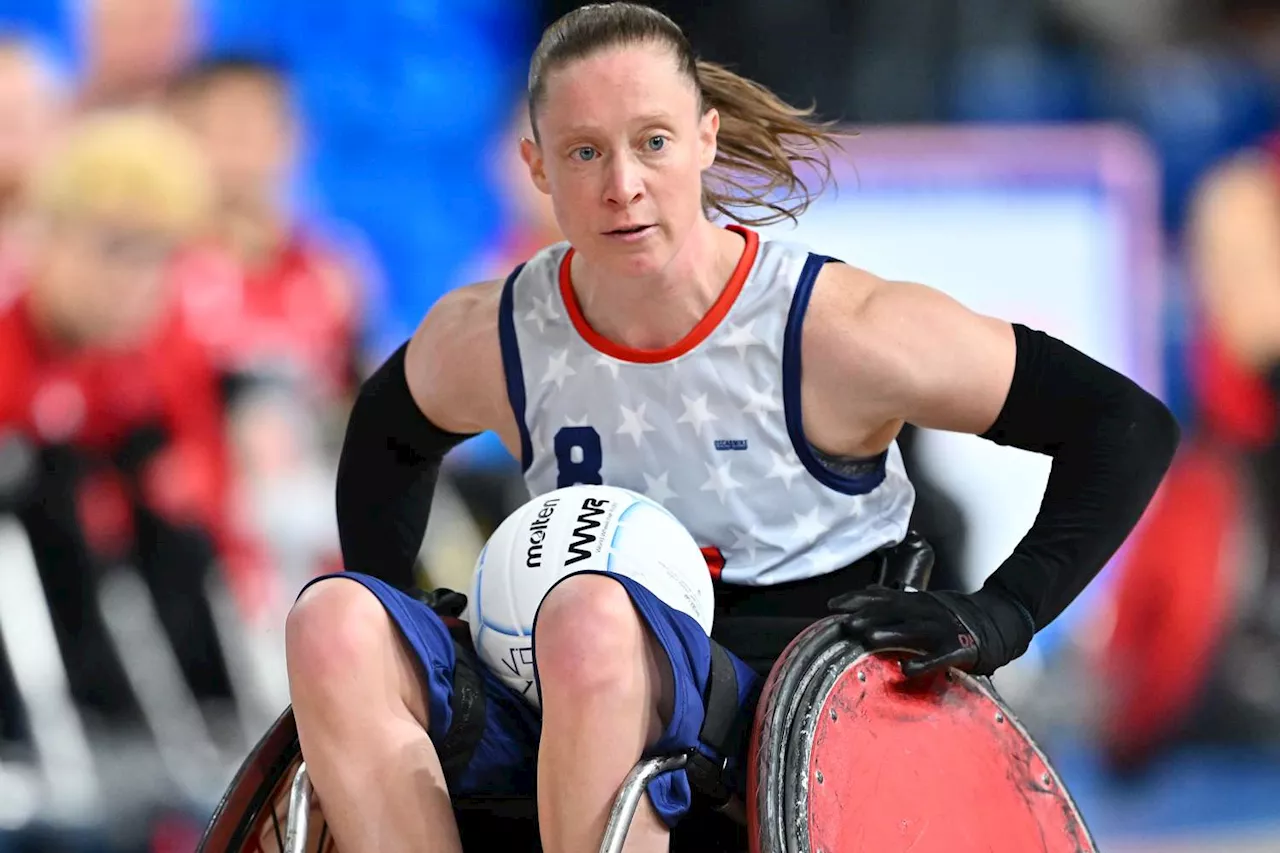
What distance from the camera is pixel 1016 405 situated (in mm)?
2188

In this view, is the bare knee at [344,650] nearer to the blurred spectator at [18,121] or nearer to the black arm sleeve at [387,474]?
the black arm sleeve at [387,474]

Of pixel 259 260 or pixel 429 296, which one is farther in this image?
pixel 429 296

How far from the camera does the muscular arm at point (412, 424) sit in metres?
2.41

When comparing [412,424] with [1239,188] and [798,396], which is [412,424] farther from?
[1239,188]

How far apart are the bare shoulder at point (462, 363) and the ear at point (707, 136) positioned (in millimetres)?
380

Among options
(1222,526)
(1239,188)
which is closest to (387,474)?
(1222,526)

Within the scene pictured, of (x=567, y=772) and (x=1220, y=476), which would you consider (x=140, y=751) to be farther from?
(x=1220, y=476)

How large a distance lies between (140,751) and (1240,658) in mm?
3030

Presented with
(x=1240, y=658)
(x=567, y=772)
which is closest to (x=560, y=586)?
(x=567, y=772)

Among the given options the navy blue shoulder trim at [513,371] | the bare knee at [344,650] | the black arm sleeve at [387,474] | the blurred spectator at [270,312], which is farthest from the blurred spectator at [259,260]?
the bare knee at [344,650]

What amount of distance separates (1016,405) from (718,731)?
0.67 meters

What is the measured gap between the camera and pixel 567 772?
1.72 meters

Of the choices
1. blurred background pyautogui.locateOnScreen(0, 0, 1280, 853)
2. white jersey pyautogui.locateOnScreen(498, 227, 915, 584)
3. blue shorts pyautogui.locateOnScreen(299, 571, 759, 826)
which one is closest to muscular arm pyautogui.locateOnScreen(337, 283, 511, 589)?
white jersey pyautogui.locateOnScreen(498, 227, 915, 584)

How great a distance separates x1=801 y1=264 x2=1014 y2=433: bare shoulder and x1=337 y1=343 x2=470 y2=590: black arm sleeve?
2.20 feet
